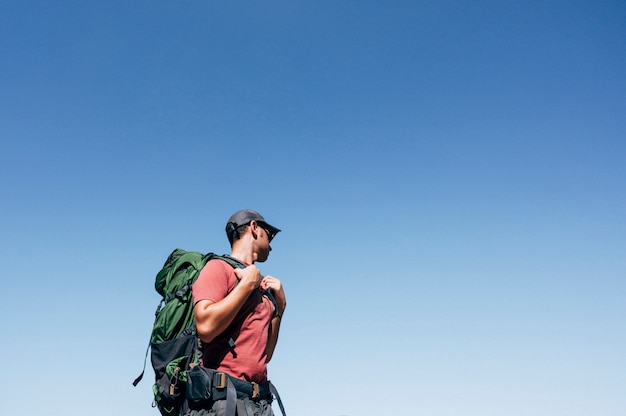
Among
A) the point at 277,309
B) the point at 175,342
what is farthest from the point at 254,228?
the point at 175,342

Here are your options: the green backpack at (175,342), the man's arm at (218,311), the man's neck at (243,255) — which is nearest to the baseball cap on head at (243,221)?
the man's neck at (243,255)

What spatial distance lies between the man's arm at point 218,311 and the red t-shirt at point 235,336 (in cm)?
12

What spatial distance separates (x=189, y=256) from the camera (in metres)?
5.73

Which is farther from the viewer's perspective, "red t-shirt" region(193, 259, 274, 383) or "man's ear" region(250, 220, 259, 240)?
"man's ear" region(250, 220, 259, 240)

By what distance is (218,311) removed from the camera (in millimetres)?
4816

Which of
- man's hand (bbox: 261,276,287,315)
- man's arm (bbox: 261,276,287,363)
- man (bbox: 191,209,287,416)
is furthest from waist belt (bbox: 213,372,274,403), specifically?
man's hand (bbox: 261,276,287,315)

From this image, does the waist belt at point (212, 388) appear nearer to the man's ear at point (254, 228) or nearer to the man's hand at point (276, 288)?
the man's hand at point (276, 288)

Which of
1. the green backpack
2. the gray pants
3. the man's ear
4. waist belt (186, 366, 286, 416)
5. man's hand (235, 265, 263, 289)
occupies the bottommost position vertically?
the gray pants

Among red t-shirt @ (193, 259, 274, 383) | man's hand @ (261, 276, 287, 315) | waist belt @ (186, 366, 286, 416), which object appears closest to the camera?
waist belt @ (186, 366, 286, 416)

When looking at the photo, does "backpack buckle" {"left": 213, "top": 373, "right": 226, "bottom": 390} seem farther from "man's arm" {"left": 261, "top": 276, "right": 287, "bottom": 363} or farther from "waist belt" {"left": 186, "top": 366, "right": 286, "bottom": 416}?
"man's arm" {"left": 261, "top": 276, "right": 287, "bottom": 363}

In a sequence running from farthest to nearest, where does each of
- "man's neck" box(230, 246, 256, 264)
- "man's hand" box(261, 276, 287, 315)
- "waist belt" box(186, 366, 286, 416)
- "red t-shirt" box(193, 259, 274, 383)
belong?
"man's neck" box(230, 246, 256, 264) → "man's hand" box(261, 276, 287, 315) → "red t-shirt" box(193, 259, 274, 383) → "waist belt" box(186, 366, 286, 416)

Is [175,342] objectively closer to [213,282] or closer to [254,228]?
[213,282]

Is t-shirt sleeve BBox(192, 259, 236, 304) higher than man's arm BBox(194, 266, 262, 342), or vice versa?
t-shirt sleeve BBox(192, 259, 236, 304)

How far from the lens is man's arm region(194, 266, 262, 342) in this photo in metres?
4.82
